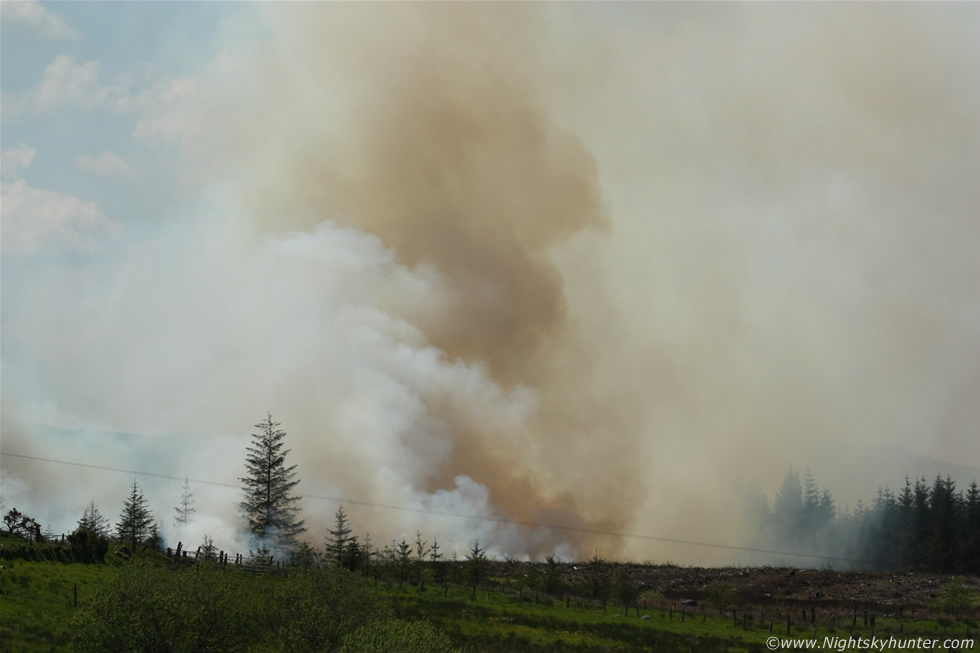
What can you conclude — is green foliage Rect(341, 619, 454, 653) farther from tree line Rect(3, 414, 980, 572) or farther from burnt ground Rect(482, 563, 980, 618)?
burnt ground Rect(482, 563, 980, 618)

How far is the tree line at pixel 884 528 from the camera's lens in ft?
379

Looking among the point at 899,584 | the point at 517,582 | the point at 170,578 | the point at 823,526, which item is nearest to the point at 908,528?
the point at 823,526

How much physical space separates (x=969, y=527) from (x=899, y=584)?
3547 centimetres

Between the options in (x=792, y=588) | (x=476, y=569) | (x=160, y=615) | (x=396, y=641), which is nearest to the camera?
(x=396, y=641)

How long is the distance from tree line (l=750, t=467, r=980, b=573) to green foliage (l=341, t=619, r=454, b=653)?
109m

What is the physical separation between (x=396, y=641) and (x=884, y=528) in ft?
443

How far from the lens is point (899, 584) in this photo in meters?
88.4

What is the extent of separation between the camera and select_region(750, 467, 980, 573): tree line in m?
115

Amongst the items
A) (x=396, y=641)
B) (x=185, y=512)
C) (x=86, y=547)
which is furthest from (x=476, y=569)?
(x=396, y=641)

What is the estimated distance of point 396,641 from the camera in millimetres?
25500

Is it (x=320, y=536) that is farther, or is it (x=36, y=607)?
(x=320, y=536)

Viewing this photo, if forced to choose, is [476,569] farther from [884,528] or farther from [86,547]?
[884,528]

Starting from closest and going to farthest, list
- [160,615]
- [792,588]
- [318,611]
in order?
[160,615] → [318,611] → [792,588]

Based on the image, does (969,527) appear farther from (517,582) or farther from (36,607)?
(36,607)
